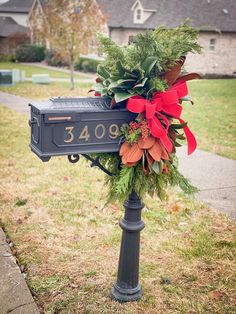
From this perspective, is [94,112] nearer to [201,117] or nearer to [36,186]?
[36,186]

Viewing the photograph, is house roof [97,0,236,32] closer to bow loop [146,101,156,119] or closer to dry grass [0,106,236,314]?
dry grass [0,106,236,314]

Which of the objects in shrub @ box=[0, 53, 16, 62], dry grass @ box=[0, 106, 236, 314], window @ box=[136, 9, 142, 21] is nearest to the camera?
dry grass @ box=[0, 106, 236, 314]

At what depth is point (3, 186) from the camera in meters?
5.25

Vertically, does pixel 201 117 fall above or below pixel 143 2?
below

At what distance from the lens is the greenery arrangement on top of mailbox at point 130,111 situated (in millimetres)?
2365

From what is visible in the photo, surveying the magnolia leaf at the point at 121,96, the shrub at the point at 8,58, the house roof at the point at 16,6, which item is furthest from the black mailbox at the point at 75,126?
the house roof at the point at 16,6

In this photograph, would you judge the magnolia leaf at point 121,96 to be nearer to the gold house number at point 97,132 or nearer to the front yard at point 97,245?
the gold house number at point 97,132

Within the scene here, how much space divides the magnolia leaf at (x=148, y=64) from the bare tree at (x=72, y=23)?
49.0ft

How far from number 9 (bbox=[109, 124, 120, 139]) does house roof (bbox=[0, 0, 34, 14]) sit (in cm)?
5613

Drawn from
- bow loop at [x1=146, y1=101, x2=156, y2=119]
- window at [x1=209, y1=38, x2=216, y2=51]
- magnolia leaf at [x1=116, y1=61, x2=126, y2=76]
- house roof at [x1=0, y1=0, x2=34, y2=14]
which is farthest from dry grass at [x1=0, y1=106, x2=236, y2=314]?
house roof at [x1=0, y1=0, x2=34, y2=14]

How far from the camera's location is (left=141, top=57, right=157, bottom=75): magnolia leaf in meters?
2.36

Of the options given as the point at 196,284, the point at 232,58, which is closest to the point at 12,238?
the point at 196,284

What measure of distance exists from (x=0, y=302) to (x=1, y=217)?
1573 mm

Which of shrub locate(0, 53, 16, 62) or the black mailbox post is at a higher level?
the black mailbox post
